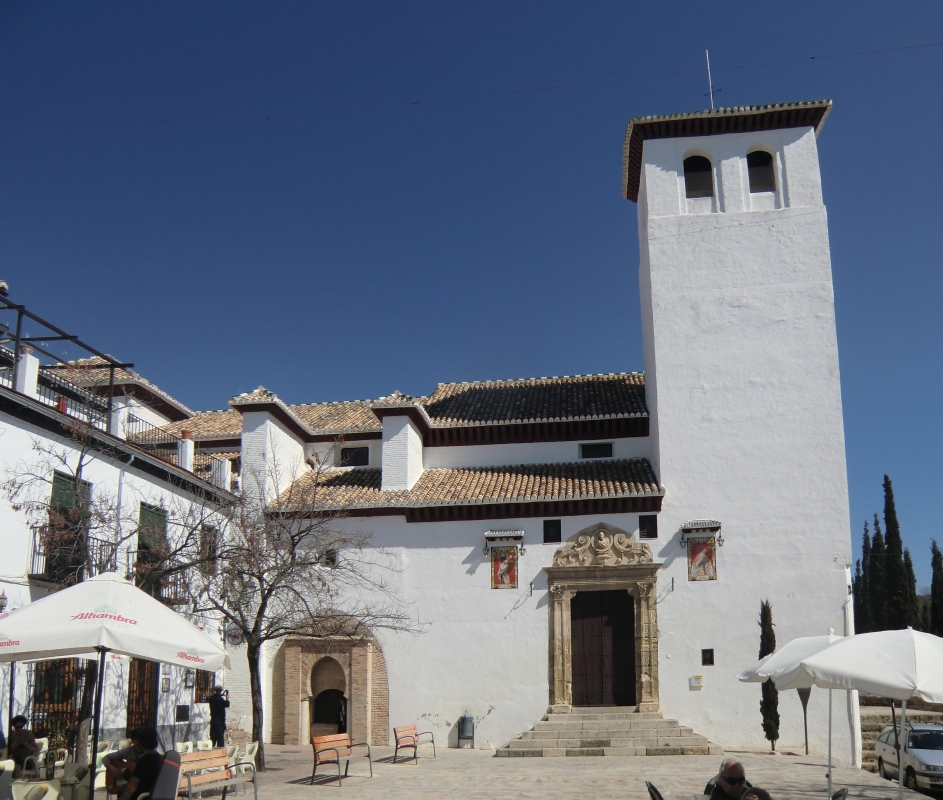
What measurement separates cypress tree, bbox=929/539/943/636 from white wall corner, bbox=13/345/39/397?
132 feet

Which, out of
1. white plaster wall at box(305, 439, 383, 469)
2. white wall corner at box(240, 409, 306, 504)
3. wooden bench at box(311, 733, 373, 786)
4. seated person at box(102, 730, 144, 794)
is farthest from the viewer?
white plaster wall at box(305, 439, 383, 469)

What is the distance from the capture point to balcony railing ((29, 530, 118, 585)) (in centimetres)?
1488

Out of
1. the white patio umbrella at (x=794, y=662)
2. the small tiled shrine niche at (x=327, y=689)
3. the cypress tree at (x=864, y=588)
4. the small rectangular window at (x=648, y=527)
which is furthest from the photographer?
the cypress tree at (x=864, y=588)

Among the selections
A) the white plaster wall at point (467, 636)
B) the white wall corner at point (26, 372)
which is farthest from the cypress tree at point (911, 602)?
the white wall corner at point (26, 372)

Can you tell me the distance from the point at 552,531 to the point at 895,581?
2901cm

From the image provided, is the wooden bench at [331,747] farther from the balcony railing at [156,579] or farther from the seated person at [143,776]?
the seated person at [143,776]

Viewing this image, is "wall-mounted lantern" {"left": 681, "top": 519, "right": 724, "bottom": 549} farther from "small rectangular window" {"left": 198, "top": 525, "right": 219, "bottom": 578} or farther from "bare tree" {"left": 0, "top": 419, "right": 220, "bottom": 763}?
"bare tree" {"left": 0, "top": 419, "right": 220, "bottom": 763}

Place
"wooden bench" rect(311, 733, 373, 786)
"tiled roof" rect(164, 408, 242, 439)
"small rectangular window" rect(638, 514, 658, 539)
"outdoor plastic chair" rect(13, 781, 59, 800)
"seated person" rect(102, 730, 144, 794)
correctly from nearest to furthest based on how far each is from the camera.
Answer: "seated person" rect(102, 730, 144, 794), "outdoor plastic chair" rect(13, 781, 59, 800), "wooden bench" rect(311, 733, 373, 786), "small rectangular window" rect(638, 514, 658, 539), "tiled roof" rect(164, 408, 242, 439)

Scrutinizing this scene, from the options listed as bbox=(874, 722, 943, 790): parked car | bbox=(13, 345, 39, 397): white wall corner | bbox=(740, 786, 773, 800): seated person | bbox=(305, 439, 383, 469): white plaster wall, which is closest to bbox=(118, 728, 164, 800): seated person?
bbox=(740, 786, 773, 800): seated person

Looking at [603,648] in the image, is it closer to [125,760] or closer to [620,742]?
[620,742]

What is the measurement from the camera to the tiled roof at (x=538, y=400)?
24.2 metres

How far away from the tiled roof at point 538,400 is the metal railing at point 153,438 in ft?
21.9

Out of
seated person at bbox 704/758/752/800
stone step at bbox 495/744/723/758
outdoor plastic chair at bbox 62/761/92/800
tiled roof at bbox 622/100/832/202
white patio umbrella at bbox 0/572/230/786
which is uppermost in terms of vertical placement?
tiled roof at bbox 622/100/832/202

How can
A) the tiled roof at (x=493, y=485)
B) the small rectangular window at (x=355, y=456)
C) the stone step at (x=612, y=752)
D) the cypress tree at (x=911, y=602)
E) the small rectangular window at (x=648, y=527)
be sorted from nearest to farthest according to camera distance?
the stone step at (x=612, y=752)
the small rectangular window at (x=648, y=527)
the tiled roof at (x=493, y=485)
the small rectangular window at (x=355, y=456)
the cypress tree at (x=911, y=602)
